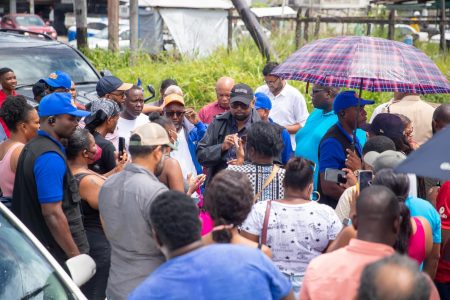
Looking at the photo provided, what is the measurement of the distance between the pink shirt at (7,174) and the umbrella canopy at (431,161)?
327 centimetres

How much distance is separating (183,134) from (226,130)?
736 mm

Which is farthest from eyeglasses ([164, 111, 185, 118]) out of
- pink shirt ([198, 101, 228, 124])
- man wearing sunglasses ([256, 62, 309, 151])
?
man wearing sunglasses ([256, 62, 309, 151])

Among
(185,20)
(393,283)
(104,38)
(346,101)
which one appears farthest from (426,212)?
(104,38)

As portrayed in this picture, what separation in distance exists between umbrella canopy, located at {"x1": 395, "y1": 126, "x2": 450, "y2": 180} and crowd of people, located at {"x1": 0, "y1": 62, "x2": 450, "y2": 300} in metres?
0.23

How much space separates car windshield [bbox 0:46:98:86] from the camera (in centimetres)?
1043

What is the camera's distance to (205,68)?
13398 mm

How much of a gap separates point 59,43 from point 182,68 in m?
2.89

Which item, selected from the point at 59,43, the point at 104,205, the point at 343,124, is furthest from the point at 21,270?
the point at 59,43

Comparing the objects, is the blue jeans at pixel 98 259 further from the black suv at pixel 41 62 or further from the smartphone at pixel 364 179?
the black suv at pixel 41 62

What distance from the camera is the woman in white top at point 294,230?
4426mm

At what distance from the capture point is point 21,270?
4160 millimetres

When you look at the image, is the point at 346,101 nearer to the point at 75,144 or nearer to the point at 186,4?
the point at 75,144

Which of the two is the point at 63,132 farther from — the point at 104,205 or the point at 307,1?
the point at 307,1

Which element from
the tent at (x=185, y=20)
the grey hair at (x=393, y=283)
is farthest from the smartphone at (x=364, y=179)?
the tent at (x=185, y=20)
